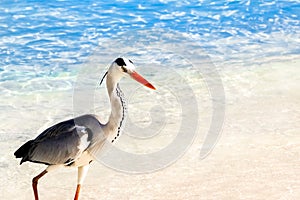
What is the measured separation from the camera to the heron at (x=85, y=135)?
14.3 ft

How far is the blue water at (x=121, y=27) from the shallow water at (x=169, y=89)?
18 mm

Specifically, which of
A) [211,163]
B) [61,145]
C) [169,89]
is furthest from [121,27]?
[61,145]

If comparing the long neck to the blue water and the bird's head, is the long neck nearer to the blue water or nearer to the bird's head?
the bird's head

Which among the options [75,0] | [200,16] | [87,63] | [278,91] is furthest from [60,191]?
[75,0]

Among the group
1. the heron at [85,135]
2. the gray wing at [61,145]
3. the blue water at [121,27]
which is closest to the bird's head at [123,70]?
the heron at [85,135]

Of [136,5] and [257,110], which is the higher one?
[257,110]

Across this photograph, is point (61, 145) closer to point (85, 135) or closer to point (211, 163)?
point (85, 135)

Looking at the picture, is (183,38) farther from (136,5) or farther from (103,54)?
(136,5)

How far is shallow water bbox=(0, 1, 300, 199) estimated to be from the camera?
534 centimetres


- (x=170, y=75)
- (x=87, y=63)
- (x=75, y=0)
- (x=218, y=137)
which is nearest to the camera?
(x=218, y=137)

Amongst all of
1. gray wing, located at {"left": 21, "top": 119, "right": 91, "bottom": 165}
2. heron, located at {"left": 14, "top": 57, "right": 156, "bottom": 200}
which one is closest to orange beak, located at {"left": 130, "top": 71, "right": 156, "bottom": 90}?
heron, located at {"left": 14, "top": 57, "right": 156, "bottom": 200}

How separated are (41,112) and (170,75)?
188 cm

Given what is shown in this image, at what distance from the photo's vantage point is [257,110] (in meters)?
6.81

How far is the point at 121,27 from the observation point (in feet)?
34.6
